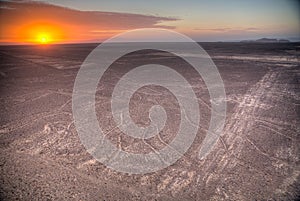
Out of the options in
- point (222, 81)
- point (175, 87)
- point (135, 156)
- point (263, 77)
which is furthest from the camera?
point (263, 77)

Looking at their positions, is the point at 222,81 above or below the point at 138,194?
above

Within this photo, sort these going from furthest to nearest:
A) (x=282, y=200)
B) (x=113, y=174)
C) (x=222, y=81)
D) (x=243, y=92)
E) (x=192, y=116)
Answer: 1. (x=222, y=81)
2. (x=243, y=92)
3. (x=192, y=116)
4. (x=113, y=174)
5. (x=282, y=200)

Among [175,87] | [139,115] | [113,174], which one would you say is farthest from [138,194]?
[175,87]

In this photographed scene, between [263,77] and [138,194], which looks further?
[263,77]

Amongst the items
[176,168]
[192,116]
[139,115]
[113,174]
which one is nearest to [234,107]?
[192,116]

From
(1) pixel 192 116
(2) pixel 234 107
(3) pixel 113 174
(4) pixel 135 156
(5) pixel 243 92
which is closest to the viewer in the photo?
(3) pixel 113 174

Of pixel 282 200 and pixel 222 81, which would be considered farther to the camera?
pixel 222 81

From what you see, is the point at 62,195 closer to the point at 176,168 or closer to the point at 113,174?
the point at 113,174

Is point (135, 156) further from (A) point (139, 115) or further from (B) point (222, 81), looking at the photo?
(B) point (222, 81)

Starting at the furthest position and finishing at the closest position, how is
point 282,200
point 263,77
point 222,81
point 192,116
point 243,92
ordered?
point 263,77 < point 222,81 < point 243,92 < point 192,116 < point 282,200
